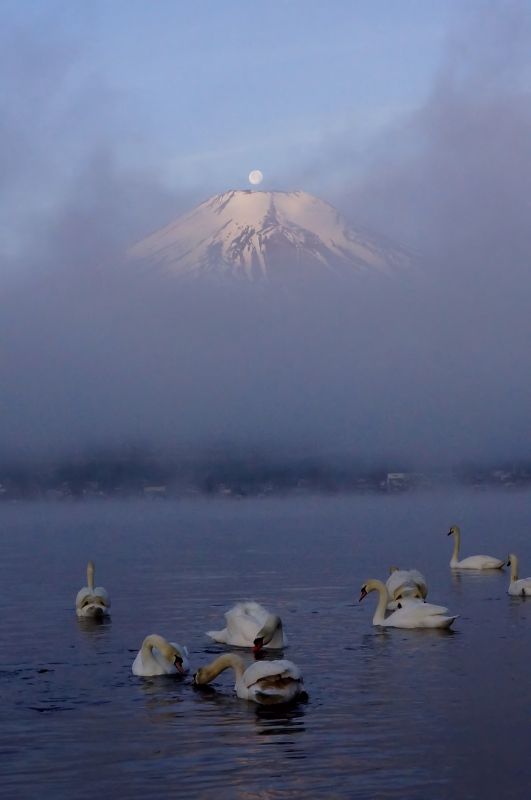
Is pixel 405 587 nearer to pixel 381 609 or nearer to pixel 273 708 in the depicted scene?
pixel 381 609

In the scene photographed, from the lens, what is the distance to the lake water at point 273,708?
1630cm

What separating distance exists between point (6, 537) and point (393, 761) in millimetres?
69706

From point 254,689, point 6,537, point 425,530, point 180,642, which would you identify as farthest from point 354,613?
point 6,537

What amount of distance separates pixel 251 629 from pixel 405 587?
318 inches

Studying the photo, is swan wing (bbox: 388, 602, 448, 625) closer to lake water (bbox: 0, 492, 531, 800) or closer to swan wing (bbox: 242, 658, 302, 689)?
lake water (bbox: 0, 492, 531, 800)

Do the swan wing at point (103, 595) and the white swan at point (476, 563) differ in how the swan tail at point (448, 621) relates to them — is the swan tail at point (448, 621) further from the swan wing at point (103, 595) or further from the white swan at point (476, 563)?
the white swan at point (476, 563)

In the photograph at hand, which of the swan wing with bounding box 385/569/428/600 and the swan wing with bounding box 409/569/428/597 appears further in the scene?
the swan wing with bounding box 409/569/428/597

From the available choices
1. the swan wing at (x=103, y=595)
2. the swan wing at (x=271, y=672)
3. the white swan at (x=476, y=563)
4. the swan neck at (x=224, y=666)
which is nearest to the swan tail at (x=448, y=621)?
the swan neck at (x=224, y=666)


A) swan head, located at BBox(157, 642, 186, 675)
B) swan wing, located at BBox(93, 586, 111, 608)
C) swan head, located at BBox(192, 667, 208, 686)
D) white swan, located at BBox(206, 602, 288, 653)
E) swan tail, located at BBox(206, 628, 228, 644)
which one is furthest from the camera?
swan wing, located at BBox(93, 586, 111, 608)

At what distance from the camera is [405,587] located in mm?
34219

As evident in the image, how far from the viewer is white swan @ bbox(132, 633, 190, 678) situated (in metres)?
23.4

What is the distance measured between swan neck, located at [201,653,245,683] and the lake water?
0.29 meters

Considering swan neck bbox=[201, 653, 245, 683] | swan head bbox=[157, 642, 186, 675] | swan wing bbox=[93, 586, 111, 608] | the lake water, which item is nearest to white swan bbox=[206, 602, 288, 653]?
the lake water

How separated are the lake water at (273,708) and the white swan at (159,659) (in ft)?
1.21
